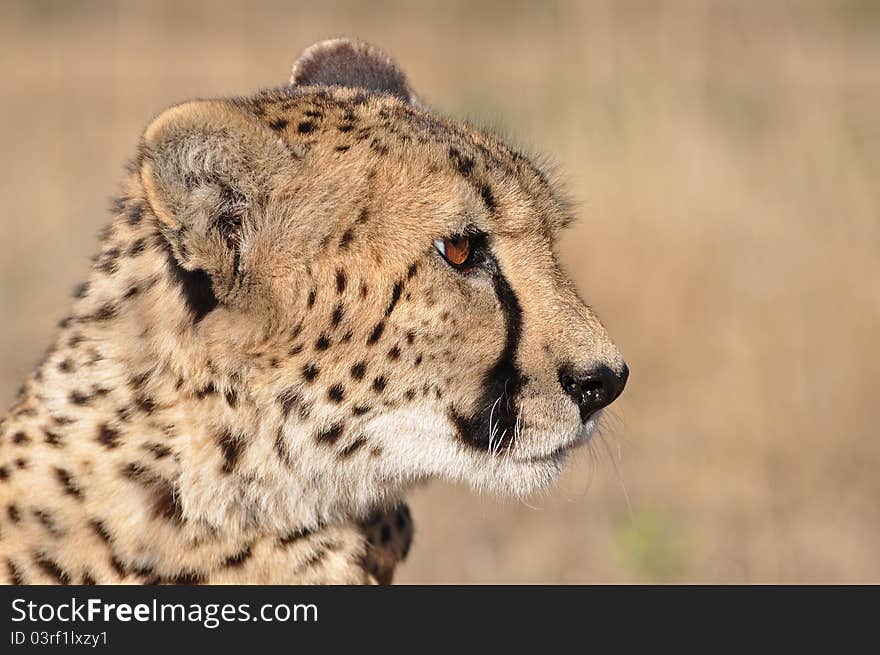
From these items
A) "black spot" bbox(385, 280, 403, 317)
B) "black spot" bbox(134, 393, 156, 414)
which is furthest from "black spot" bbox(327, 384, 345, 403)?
"black spot" bbox(134, 393, 156, 414)

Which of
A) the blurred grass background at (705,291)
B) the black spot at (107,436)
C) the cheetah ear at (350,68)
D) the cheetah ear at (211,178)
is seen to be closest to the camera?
the cheetah ear at (211,178)

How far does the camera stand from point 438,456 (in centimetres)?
167

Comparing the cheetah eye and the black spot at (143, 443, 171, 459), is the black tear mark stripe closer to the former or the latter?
the cheetah eye

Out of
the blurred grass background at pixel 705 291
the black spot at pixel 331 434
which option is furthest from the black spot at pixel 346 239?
the blurred grass background at pixel 705 291

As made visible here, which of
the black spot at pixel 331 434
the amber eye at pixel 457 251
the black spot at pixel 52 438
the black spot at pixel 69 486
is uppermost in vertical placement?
the amber eye at pixel 457 251

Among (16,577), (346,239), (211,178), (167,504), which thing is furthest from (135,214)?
(16,577)

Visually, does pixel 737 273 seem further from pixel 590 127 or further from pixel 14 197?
pixel 14 197

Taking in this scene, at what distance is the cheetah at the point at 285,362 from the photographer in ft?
5.08

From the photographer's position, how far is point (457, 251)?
5.44ft

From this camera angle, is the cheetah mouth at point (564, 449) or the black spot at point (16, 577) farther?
the cheetah mouth at point (564, 449)

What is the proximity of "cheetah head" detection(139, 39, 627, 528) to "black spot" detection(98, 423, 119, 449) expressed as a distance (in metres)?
0.15

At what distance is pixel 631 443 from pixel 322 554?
8.56 feet

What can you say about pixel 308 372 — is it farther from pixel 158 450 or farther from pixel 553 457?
pixel 553 457

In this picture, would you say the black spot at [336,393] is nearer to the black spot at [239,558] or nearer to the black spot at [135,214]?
the black spot at [239,558]
